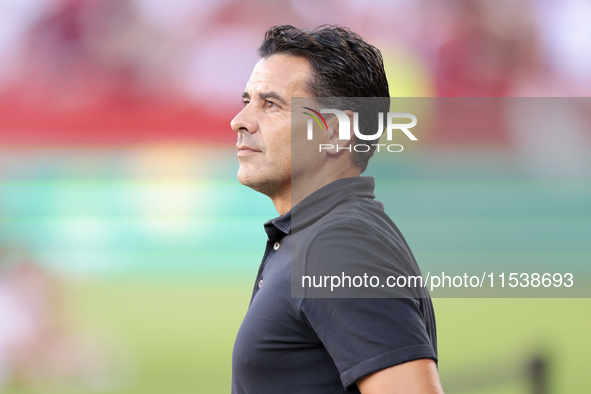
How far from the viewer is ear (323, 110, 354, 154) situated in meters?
0.92

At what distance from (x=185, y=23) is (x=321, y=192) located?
227 cm

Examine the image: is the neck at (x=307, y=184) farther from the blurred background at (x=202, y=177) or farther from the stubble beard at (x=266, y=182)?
the blurred background at (x=202, y=177)

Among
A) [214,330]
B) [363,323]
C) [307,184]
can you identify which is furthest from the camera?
[214,330]

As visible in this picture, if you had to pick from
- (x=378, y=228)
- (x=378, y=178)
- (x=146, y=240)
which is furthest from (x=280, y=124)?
(x=146, y=240)

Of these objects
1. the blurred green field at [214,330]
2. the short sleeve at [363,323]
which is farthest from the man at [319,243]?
the blurred green field at [214,330]

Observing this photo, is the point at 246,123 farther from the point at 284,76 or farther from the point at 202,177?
the point at 202,177

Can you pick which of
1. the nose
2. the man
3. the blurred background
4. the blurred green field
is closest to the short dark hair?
the man

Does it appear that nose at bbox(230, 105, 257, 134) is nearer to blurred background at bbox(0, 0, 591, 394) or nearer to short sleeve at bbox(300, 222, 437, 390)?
short sleeve at bbox(300, 222, 437, 390)

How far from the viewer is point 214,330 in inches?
103

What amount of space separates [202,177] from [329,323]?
2182 mm

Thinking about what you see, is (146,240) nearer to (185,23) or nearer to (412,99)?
(185,23)

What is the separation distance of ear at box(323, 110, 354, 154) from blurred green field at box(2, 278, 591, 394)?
1.84 meters

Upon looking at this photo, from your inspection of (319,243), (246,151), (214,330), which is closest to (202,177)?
(214,330)

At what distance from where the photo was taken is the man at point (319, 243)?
2.02 feet
